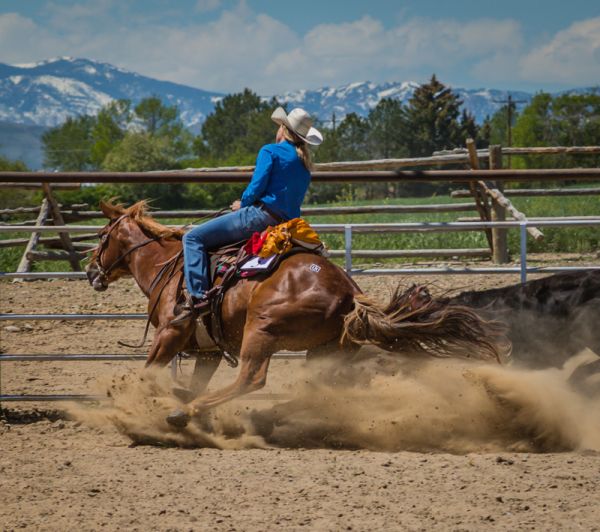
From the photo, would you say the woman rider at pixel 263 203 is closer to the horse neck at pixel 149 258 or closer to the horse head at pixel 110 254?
the horse neck at pixel 149 258

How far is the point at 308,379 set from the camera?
227 inches

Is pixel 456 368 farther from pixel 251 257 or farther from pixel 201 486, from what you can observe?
pixel 201 486

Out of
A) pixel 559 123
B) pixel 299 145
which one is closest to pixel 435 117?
pixel 559 123

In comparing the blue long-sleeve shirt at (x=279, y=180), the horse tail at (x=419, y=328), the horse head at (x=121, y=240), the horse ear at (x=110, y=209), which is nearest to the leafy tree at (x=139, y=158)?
the horse ear at (x=110, y=209)

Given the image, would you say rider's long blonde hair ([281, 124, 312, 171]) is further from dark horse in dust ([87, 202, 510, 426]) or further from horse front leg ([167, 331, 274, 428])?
horse front leg ([167, 331, 274, 428])

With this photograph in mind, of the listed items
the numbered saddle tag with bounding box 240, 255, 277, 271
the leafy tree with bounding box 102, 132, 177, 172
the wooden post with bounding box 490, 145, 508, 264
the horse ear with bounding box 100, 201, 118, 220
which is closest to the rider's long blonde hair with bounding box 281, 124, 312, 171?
the numbered saddle tag with bounding box 240, 255, 277, 271

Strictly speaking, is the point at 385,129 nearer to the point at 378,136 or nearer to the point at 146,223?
the point at 378,136

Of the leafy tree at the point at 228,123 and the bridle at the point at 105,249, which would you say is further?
the leafy tree at the point at 228,123

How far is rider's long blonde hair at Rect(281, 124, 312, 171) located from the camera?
5.71 metres

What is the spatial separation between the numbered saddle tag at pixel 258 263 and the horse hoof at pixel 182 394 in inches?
38.1

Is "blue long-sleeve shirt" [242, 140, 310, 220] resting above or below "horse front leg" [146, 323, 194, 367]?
above

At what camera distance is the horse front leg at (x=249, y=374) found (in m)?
5.46

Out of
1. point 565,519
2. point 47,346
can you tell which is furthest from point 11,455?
point 47,346

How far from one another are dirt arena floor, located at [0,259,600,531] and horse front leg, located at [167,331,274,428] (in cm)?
22
